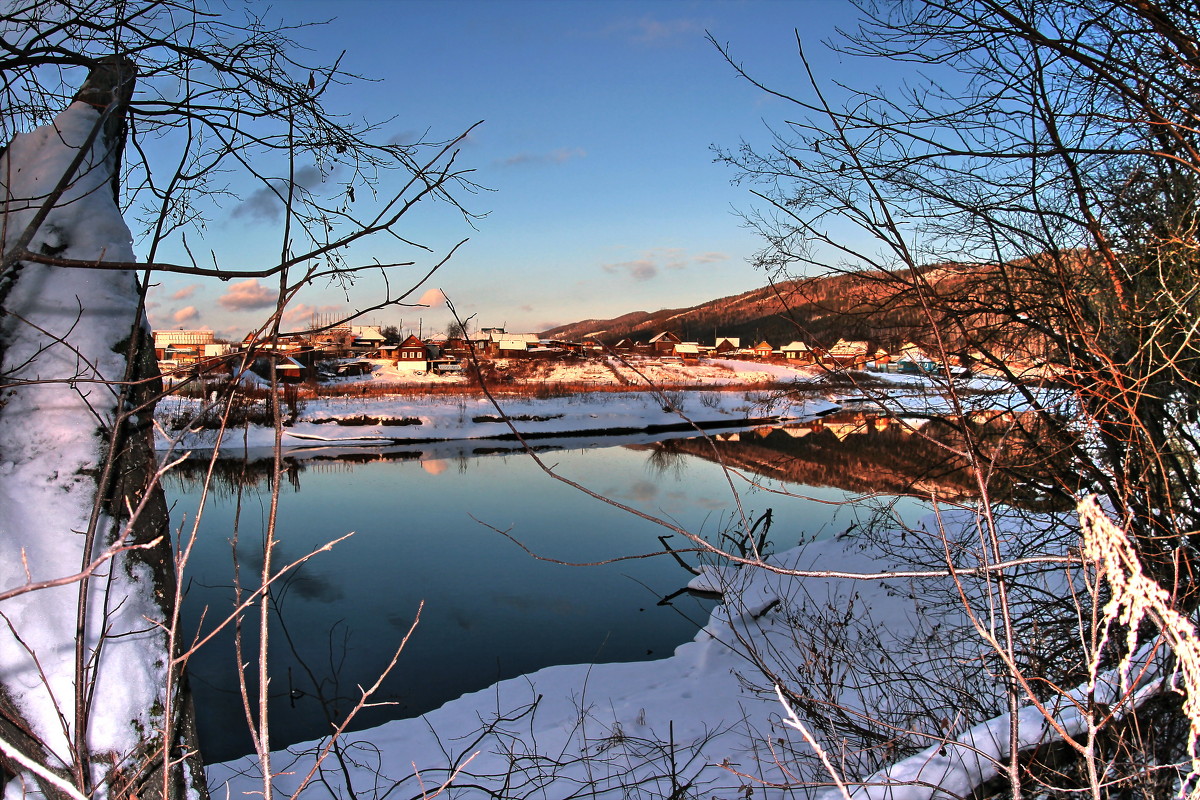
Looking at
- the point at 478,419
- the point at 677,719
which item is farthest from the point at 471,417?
the point at 677,719

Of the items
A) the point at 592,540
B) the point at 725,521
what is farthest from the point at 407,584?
the point at 725,521

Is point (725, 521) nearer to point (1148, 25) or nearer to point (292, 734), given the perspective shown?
point (292, 734)

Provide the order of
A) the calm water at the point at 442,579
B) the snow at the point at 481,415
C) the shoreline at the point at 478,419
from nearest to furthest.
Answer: the calm water at the point at 442,579
the shoreline at the point at 478,419
the snow at the point at 481,415

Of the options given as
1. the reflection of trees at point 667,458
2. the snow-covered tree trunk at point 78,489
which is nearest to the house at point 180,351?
the snow-covered tree trunk at point 78,489

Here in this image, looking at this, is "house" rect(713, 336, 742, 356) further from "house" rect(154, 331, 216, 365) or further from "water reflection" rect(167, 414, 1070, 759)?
"house" rect(154, 331, 216, 365)

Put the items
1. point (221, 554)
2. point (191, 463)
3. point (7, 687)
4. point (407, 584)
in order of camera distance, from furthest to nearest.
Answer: point (191, 463), point (221, 554), point (407, 584), point (7, 687)

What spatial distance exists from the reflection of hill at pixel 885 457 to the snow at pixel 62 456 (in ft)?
5.08

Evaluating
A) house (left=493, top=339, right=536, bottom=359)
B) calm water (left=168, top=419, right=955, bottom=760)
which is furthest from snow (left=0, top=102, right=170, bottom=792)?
house (left=493, top=339, right=536, bottom=359)

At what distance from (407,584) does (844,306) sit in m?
5.83

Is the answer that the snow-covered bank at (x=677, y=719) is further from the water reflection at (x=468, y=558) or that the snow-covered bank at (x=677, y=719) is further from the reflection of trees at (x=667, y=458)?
the reflection of trees at (x=667, y=458)

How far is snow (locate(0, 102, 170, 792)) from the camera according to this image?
1.69 meters

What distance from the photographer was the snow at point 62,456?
1.69 m

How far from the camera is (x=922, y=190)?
3.64 m

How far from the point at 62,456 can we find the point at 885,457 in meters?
12.7
